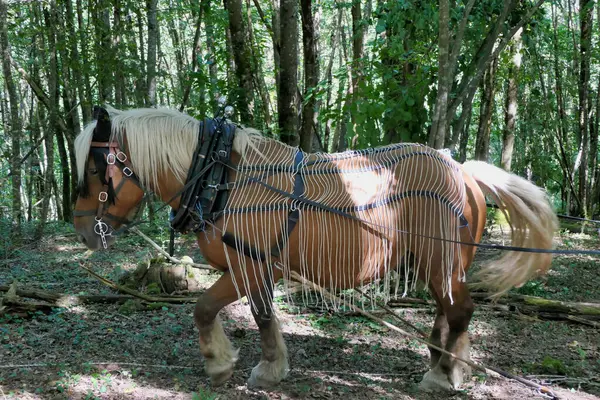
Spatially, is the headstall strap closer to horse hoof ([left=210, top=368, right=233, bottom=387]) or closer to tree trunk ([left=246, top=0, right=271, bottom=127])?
horse hoof ([left=210, top=368, right=233, bottom=387])

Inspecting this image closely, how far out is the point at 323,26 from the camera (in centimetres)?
2406

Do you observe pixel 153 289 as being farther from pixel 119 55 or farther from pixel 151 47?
pixel 119 55

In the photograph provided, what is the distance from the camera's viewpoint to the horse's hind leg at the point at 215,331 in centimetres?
349

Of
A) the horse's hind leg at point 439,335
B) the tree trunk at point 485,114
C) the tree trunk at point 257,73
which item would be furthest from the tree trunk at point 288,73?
the tree trunk at point 485,114

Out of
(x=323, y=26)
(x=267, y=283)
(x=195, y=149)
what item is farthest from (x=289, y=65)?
(x=323, y=26)

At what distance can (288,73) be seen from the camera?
6266 mm

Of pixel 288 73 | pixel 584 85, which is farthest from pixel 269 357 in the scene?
pixel 584 85

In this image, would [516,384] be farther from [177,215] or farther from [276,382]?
[177,215]

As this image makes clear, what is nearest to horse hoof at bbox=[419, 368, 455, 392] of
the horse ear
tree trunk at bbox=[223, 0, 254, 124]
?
the horse ear

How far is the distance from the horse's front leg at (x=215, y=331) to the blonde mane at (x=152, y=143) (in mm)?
793

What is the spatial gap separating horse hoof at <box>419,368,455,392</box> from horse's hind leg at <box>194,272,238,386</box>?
148 centimetres

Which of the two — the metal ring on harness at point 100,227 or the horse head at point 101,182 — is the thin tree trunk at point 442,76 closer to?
the horse head at point 101,182

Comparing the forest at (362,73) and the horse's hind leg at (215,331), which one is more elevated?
the forest at (362,73)

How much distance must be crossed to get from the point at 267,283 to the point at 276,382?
83 cm
